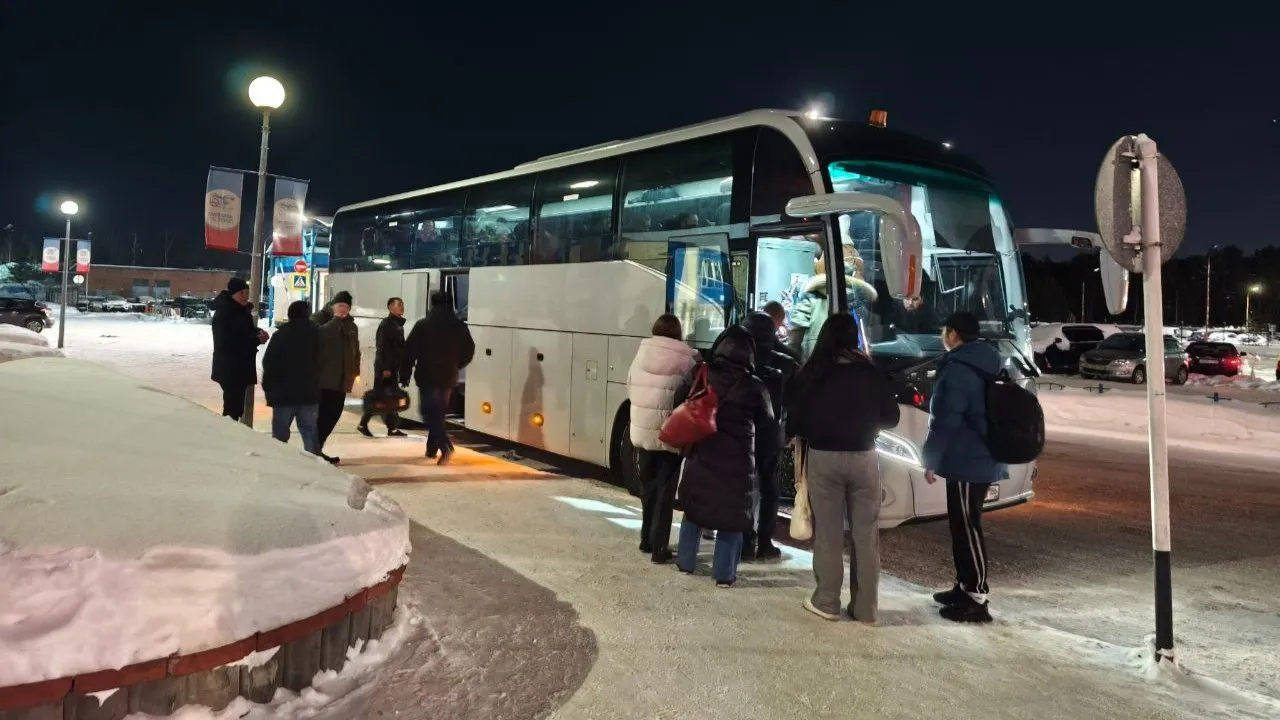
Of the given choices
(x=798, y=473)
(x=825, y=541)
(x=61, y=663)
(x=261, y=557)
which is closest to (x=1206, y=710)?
(x=825, y=541)

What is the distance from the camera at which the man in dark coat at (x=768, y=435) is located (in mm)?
6840

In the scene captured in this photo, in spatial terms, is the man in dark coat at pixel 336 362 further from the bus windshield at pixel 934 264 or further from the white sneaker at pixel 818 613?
the white sneaker at pixel 818 613

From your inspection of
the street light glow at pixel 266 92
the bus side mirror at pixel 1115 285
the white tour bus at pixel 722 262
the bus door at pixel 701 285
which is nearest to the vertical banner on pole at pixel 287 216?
the street light glow at pixel 266 92

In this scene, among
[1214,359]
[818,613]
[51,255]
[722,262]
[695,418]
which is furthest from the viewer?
[1214,359]

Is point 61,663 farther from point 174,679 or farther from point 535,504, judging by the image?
point 535,504

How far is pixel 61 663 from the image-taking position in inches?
127

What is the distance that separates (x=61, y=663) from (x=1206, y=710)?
16.8 ft

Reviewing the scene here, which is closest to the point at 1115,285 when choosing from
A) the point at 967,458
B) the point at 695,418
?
the point at 967,458

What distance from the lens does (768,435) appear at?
679 centimetres

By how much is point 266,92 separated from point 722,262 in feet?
24.1

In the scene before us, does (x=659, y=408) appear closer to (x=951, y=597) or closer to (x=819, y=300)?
(x=819, y=300)

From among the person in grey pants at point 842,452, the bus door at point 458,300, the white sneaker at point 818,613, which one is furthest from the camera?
the bus door at point 458,300

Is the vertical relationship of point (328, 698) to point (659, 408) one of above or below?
below

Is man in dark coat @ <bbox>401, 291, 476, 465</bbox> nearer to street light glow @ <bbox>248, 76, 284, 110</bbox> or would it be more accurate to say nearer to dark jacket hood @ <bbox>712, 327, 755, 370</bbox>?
street light glow @ <bbox>248, 76, 284, 110</bbox>
